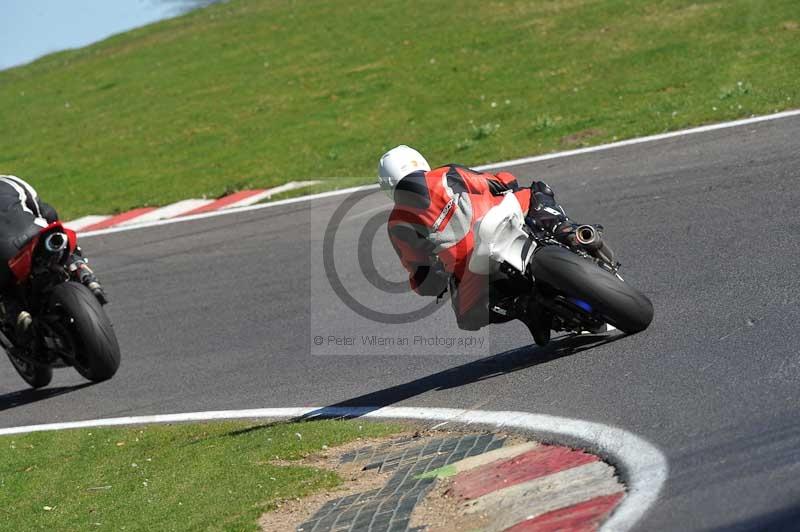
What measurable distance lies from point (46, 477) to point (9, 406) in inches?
103

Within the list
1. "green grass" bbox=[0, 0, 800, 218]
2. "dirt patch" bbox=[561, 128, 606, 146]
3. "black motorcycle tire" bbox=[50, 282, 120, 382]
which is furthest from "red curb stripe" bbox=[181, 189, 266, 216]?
"black motorcycle tire" bbox=[50, 282, 120, 382]

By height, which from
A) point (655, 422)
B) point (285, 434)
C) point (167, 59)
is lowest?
point (167, 59)

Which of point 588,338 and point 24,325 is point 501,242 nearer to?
point 588,338

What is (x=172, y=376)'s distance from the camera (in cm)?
973

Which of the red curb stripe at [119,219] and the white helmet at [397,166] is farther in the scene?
the red curb stripe at [119,219]

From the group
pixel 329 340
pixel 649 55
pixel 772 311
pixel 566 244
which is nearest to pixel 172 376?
pixel 329 340

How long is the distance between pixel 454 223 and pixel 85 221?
10.4 m

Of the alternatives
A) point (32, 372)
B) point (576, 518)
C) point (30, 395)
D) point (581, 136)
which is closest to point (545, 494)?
point (576, 518)

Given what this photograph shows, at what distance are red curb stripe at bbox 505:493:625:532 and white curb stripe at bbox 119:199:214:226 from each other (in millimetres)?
11504

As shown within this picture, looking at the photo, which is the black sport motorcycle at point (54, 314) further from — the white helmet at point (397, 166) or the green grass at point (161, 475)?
the white helmet at point (397, 166)

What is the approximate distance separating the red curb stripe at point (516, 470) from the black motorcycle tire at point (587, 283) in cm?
130

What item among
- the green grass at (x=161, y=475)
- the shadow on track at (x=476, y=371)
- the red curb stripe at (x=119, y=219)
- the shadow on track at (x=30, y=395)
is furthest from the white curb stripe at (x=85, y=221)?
the shadow on track at (x=476, y=371)

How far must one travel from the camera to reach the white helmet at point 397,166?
7312 mm

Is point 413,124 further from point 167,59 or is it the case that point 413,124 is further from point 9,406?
point 167,59
